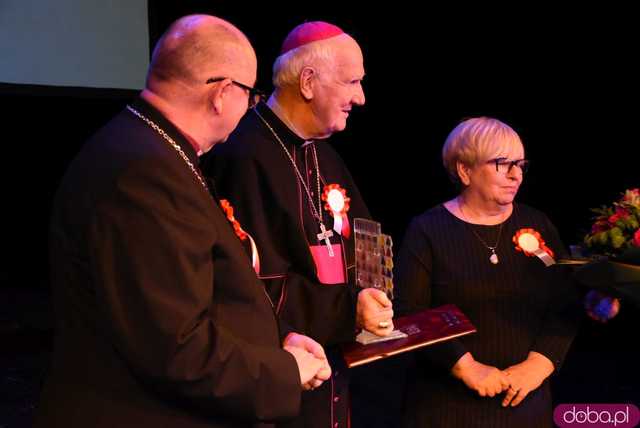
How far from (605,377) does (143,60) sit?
147 inches

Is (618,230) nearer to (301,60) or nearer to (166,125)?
(301,60)

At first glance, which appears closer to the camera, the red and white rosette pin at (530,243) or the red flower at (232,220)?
the red flower at (232,220)

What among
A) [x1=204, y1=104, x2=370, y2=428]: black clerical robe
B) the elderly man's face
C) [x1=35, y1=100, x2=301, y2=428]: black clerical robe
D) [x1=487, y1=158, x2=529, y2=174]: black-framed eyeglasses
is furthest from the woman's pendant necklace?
[x1=35, y1=100, x2=301, y2=428]: black clerical robe

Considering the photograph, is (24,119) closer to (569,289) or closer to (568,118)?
(568,118)

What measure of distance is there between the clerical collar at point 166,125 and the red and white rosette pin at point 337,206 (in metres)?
0.87

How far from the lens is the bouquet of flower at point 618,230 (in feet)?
7.86

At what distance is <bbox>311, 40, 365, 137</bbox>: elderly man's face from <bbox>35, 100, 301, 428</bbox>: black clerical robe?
0.81 metres

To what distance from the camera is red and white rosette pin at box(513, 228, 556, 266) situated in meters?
2.70

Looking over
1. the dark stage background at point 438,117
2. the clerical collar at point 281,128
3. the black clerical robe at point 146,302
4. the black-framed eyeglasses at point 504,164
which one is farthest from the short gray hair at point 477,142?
the dark stage background at point 438,117

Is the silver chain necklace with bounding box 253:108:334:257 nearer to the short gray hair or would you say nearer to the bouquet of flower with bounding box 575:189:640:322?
the short gray hair

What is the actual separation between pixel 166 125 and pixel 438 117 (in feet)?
13.6

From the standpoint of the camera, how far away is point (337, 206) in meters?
2.55

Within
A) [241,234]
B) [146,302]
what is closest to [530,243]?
[241,234]

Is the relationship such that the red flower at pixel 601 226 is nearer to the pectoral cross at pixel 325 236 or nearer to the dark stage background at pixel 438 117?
the pectoral cross at pixel 325 236
